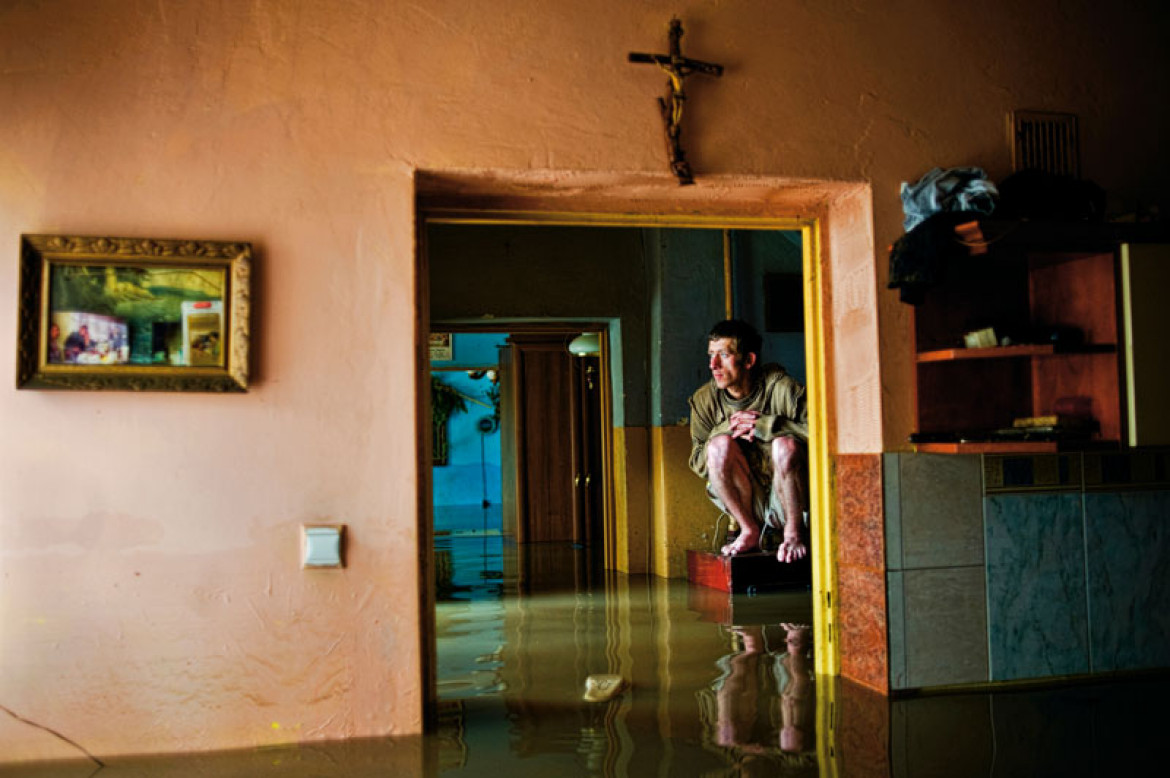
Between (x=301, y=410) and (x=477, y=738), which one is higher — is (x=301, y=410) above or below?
above

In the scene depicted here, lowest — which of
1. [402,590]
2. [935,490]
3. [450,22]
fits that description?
[402,590]

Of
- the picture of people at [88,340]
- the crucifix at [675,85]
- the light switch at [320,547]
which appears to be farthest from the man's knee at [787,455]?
the picture of people at [88,340]

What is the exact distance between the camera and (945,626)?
3309mm

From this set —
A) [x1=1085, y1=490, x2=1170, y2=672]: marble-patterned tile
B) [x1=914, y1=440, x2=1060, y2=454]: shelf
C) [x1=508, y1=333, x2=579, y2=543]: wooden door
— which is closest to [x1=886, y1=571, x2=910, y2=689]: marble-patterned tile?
[x1=914, y1=440, x2=1060, y2=454]: shelf

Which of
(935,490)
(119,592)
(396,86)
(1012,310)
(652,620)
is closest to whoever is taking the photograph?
(119,592)

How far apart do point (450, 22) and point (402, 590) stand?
1780mm

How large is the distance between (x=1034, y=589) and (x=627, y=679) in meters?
1.46

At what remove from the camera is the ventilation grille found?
137 inches

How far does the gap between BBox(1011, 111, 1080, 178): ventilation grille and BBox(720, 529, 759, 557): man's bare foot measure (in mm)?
3123

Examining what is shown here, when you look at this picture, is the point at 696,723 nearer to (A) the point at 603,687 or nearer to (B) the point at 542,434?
(A) the point at 603,687

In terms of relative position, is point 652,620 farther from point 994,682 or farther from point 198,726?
point 198,726

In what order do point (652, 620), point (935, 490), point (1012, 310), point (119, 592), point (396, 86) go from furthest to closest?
point (652, 620), point (1012, 310), point (935, 490), point (396, 86), point (119, 592)

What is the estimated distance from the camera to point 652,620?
488 centimetres

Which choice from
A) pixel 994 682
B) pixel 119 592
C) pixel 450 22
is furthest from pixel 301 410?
pixel 994 682
